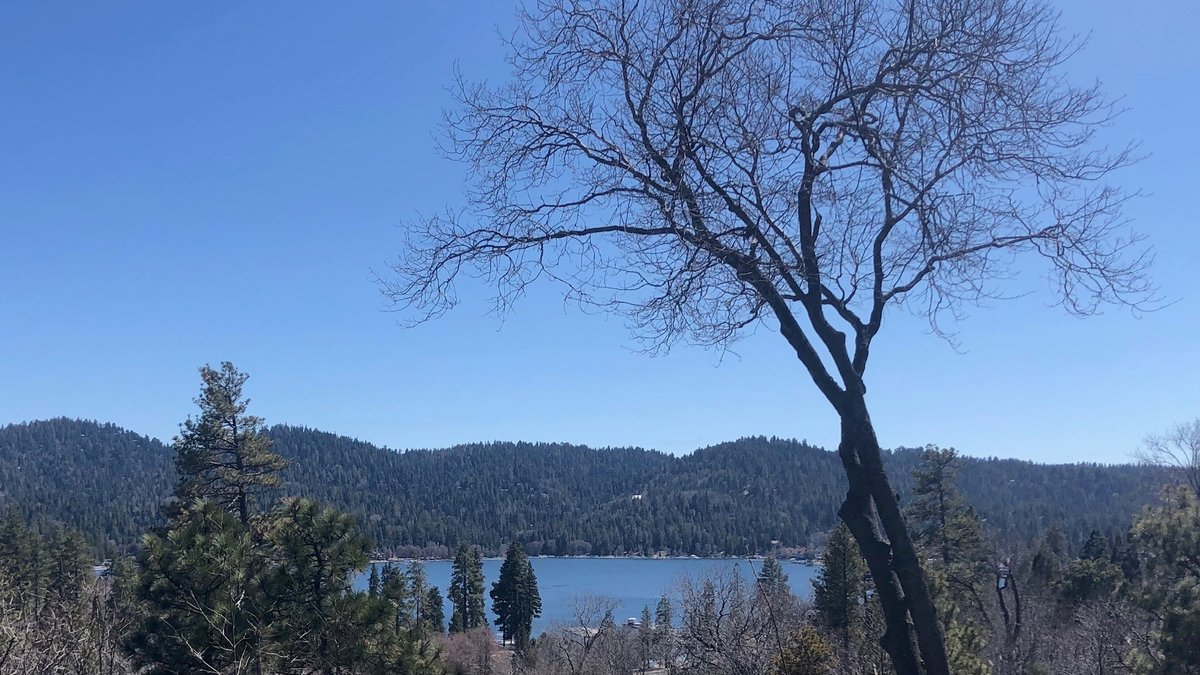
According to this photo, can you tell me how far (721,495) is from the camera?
17512cm

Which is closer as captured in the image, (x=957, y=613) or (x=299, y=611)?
(x=299, y=611)

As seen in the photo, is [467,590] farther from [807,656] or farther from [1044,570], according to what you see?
[807,656]

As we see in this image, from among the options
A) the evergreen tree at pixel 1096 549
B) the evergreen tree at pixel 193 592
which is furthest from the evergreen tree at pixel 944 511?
the evergreen tree at pixel 193 592

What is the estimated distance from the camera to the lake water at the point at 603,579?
Answer: 6656cm

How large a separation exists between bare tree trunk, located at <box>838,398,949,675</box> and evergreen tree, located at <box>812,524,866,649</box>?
1844 centimetres

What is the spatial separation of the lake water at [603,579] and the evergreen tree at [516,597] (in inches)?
216

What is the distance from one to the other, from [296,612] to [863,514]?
6326 millimetres

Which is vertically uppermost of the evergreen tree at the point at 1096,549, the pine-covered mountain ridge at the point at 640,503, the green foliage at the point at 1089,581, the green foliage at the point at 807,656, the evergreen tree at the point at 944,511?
the pine-covered mountain ridge at the point at 640,503

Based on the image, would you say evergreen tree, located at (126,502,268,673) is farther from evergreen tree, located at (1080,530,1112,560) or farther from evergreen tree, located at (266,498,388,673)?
evergreen tree, located at (1080,530,1112,560)

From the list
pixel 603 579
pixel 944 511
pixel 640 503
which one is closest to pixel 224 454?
pixel 944 511

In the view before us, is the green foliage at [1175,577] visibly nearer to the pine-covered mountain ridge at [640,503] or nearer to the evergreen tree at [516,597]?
the evergreen tree at [516,597]

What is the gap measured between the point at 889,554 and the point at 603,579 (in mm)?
100736

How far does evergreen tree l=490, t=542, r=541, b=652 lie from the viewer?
48562 mm

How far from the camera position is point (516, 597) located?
160 ft
